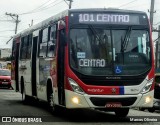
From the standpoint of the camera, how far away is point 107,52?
43.9 ft

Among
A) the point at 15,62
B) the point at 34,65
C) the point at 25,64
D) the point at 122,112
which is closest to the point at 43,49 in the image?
the point at 34,65

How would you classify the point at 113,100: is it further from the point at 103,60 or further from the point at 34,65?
the point at 34,65

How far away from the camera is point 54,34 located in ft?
49.1

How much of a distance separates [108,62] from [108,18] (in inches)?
50.9

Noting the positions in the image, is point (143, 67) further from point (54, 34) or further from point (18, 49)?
point (18, 49)

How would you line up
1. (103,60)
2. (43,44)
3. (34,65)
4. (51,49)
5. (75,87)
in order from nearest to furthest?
(75,87) < (103,60) < (51,49) < (43,44) < (34,65)

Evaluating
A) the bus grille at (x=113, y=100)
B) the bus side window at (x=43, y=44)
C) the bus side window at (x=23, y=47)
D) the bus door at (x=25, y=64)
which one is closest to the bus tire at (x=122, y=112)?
the bus grille at (x=113, y=100)

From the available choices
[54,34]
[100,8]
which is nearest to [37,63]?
[54,34]

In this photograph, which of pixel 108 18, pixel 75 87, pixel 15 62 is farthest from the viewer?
pixel 15 62

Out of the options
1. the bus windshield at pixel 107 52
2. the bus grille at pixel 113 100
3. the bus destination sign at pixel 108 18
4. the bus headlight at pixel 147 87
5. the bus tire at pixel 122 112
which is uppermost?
the bus destination sign at pixel 108 18

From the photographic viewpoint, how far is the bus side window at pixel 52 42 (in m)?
14.9

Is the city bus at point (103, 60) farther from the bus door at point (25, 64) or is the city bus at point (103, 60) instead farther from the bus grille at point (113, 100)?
the bus door at point (25, 64)

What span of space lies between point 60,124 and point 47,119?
1.48m

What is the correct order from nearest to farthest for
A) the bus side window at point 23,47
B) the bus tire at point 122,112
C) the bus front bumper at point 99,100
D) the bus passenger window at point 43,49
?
the bus front bumper at point 99,100 < the bus tire at point 122,112 < the bus passenger window at point 43,49 < the bus side window at point 23,47
